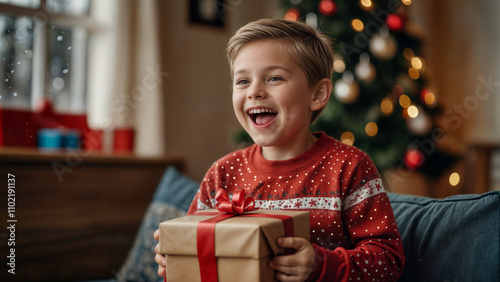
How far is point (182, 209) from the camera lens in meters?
1.74

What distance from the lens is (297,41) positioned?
1112 millimetres

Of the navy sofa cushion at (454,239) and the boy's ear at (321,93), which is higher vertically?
the boy's ear at (321,93)

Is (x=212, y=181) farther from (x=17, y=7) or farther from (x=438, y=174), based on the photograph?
(x=438, y=174)

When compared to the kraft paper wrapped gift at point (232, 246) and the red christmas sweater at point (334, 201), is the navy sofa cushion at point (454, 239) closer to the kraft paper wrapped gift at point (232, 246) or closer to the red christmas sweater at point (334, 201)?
the red christmas sweater at point (334, 201)

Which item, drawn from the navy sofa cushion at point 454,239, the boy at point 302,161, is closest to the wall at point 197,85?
the boy at point 302,161

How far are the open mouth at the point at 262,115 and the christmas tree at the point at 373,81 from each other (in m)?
1.84

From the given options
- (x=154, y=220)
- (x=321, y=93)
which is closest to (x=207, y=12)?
(x=154, y=220)

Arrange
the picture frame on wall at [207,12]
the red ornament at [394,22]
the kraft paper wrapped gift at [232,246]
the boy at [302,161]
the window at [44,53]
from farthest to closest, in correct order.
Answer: the picture frame on wall at [207,12], the red ornament at [394,22], the window at [44,53], the boy at [302,161], the kraft paper wrapped gift at [232,246]

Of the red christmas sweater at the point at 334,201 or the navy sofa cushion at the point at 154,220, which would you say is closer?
the red christmas sweater at the point at 334,201

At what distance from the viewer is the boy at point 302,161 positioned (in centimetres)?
102

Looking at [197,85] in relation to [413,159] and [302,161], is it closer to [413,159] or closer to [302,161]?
[413,159]

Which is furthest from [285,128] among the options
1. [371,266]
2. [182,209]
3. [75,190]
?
[75,190]

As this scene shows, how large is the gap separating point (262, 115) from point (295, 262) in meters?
0.37

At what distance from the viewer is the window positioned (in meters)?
2.60
